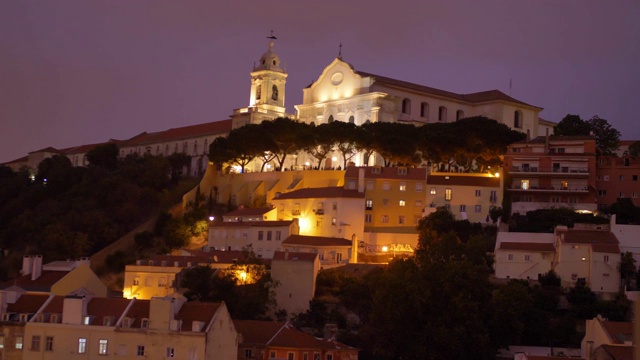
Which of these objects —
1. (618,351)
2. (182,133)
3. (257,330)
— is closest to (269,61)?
(182,133)

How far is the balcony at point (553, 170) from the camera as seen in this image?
6569 centimetres

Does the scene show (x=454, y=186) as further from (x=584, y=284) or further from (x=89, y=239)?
(x=89, y=239)

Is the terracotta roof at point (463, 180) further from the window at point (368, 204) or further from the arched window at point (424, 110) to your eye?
the arched window at point (424, 110)

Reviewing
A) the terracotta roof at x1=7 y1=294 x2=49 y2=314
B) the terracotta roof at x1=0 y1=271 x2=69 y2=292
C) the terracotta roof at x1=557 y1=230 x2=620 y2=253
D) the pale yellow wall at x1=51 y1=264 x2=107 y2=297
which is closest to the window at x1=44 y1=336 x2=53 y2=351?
the terracotta roof at x1=7 y1=294 x2=49 y2=314

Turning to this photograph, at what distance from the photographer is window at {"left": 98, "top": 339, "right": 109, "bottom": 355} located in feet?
135

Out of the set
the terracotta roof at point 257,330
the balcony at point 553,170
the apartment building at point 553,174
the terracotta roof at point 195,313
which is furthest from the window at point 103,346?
the balcony at point 553,170

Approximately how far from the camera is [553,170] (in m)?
66.1

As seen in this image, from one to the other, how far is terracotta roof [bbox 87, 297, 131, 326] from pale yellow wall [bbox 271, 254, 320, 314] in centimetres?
1275

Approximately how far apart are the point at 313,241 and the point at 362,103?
22.9m

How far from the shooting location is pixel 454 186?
215ft

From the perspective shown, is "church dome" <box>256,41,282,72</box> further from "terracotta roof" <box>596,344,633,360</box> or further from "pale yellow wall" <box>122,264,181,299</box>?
"terracotta roof" <box>596,344,633,360</box>

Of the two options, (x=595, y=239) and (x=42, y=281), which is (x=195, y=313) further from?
(x=595, y=239)

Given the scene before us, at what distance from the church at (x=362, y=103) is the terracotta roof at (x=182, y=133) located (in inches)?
81.0

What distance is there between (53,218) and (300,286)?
3324 cm
